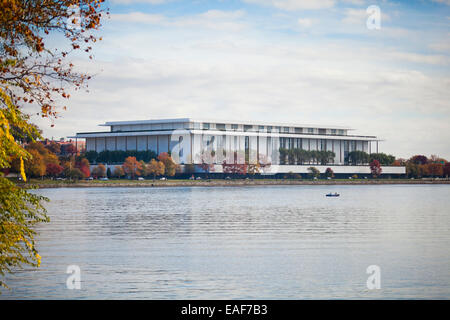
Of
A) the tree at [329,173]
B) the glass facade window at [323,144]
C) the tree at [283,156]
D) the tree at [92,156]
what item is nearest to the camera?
the tree at [92,156]

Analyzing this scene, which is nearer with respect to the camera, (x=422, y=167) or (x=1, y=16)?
(x=1, y=16)

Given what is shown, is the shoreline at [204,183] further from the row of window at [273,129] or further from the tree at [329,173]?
the row of window at [273,129]

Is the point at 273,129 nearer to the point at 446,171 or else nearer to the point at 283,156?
the point at 283,156

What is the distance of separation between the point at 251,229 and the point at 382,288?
1979 centimetres

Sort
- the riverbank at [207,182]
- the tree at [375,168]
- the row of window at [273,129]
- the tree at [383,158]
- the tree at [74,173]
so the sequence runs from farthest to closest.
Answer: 1. the tree at [383,158]
2. the tree at [375,168]
3. the row of window at [273,129]
4. the tree at [74,173]
5. the riverbank at [207,182]

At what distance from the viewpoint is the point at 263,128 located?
17025 centimetres

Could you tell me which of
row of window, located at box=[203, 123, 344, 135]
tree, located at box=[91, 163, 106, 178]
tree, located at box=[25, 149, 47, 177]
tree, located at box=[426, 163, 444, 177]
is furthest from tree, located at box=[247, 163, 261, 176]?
tree, located at box=[426, 163, 444, 177]

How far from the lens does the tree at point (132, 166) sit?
458ft

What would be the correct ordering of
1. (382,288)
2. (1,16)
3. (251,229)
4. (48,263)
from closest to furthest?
(1,16) → (382,288) → (48,263) → (251,229)

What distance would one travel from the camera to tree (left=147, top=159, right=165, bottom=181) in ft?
454

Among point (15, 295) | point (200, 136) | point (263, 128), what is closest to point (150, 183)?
point (200, 136)

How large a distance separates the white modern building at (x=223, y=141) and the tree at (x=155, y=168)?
12.1 m

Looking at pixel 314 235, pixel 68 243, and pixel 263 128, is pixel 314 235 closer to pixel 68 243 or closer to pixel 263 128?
pixel 68 243

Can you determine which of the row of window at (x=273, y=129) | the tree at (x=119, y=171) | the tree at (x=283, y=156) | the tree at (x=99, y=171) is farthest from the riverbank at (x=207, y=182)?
the row of window at (x=273, y=129)
